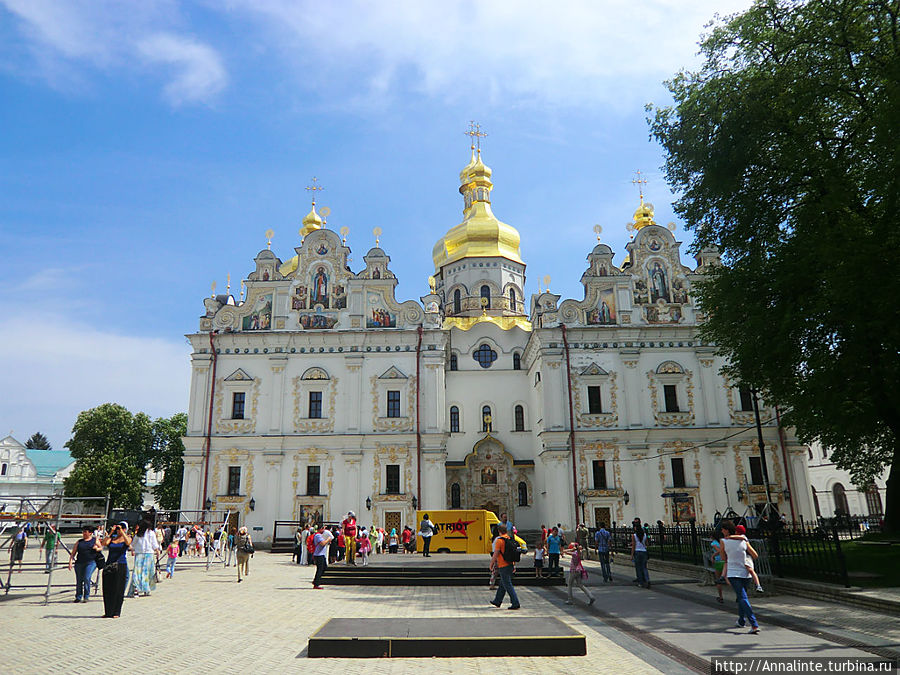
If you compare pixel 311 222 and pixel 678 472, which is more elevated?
pixel 311 222

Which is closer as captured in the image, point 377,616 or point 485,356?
point 377,616

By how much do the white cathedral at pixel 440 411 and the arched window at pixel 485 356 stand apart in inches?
139

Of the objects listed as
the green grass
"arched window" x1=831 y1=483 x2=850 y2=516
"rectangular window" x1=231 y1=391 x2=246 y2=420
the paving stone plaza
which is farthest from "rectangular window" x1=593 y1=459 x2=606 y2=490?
"arched window" x1=831 y1=483 x2=850 y2=516

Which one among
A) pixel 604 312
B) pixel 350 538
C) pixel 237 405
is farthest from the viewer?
pixel 604 312

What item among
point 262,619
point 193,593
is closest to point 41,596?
point 193,593

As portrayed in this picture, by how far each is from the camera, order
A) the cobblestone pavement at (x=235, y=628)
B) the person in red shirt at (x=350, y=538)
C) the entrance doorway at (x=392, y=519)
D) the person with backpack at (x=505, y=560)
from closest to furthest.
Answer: the cobblestone pavement at (x=235, y=628)
the person with backpack at (x=505, y=560)
the person in red shirt at (x=350, y=538)
the entrance doorway at (x=392, y=519)

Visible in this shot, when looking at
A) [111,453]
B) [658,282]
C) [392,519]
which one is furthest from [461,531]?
[111,453]

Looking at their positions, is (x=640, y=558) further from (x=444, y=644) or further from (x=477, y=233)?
(x=477, y=233)

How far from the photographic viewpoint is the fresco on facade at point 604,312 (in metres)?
37.3

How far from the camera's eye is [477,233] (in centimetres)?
4962

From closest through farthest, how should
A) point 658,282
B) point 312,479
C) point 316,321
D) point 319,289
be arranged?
point 312,479 → point 316,321 → point 319,289 → point 658,282

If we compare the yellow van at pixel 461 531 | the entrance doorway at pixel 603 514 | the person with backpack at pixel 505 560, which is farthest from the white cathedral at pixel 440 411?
the person with backpack at pixel 505 560

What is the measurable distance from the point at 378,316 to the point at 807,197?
2310 cm

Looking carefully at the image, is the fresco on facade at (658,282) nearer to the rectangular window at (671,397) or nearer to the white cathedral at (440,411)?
the white cathedral at (440,411)
